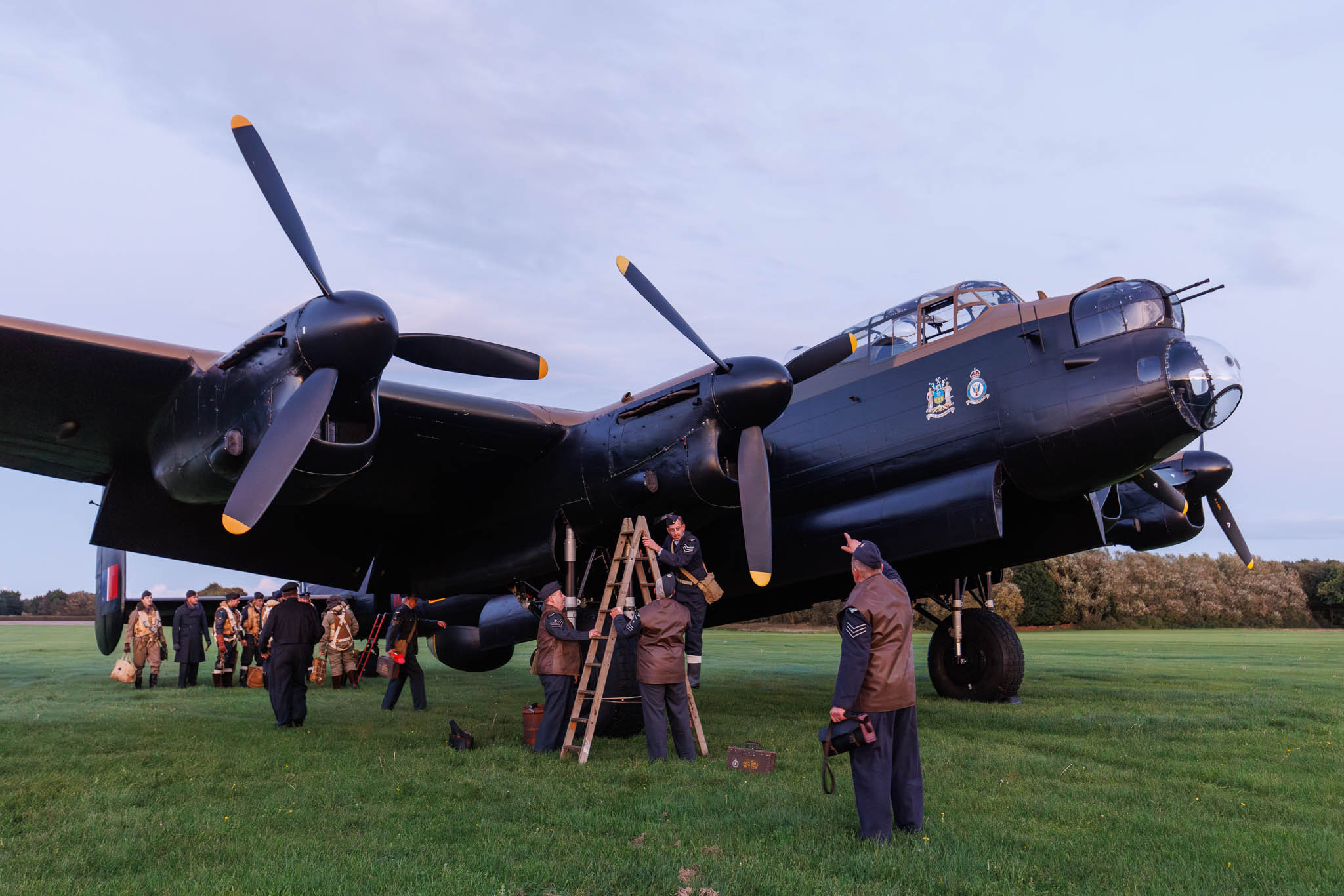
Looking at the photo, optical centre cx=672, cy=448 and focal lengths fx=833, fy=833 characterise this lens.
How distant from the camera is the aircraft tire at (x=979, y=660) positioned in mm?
12305

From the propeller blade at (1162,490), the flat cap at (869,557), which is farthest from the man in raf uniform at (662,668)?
the propeller blade at (1162,490)

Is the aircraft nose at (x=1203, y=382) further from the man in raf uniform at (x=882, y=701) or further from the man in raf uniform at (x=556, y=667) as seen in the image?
the man in raf uniform at (x=556, y=667)

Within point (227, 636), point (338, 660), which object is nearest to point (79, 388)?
point (338, 660)

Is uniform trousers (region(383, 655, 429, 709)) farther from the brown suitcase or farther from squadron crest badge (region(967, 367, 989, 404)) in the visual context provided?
squadron crest badge (region(967, 367, 989, 404))

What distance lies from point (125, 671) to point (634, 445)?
37.9 feet

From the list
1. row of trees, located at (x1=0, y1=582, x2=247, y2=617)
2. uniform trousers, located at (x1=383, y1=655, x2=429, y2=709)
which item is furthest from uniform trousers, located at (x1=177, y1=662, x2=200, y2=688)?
row of trees, located at (x1=0, y1=582, x2=247, y2=617)

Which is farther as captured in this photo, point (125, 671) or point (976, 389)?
point (125, 671)

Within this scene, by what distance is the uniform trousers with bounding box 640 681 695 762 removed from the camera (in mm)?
7656

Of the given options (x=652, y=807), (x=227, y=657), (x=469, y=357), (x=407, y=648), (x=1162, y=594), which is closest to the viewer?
(x=652, y=807)

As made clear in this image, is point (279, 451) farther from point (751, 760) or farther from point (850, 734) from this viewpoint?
point (850, 734)

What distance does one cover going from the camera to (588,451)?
1019cm

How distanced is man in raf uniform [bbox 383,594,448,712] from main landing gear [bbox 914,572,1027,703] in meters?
7.51

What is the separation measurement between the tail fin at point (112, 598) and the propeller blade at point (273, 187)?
1273cm

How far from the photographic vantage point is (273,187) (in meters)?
8.23
